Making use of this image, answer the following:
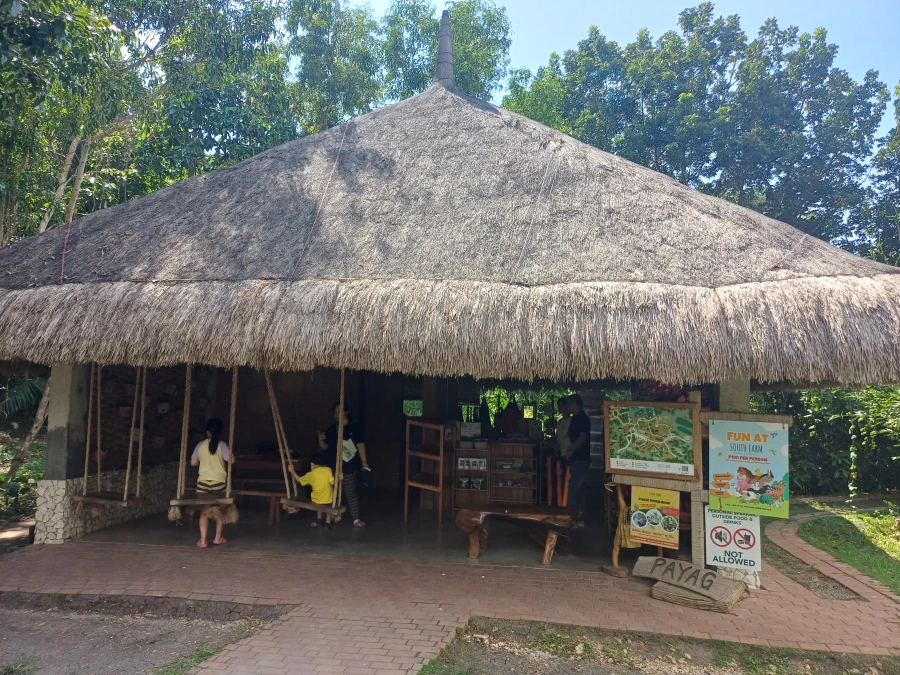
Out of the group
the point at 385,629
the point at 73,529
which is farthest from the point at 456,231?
the point at 73,529

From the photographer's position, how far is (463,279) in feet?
18.4

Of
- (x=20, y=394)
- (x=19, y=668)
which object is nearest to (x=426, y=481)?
(x=19, y=668)

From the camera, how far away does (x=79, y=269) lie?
6625 millimetres

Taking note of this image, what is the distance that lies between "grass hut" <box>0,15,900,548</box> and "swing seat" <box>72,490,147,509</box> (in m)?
1.30

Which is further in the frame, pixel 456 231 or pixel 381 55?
pixel 381 55

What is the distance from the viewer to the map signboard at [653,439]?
5.45 metres

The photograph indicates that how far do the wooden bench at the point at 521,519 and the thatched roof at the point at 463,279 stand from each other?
1.76 metres

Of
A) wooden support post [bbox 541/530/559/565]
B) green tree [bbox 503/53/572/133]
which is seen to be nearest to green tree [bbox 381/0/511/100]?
green tree [bbox 503/53/572/133]

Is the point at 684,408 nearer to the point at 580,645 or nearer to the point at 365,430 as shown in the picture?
the point at 580,645

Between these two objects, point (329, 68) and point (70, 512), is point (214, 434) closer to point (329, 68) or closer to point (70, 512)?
point (70, 512)

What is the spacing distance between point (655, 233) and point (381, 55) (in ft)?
55.8

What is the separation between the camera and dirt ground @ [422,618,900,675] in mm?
4172

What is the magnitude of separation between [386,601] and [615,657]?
199 cm

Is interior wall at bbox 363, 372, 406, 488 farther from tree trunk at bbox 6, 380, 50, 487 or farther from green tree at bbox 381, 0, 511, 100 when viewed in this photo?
green tree at bbox 381, 0, 511, 100
